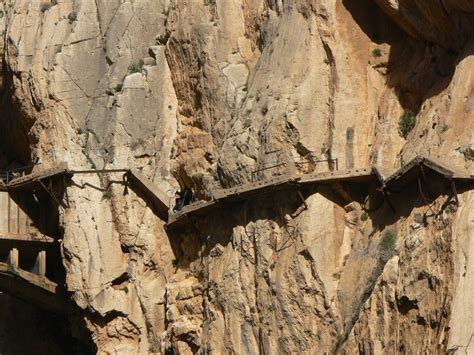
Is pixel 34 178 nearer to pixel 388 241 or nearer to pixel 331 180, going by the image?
pixel 331 180

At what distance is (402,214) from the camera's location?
113ft

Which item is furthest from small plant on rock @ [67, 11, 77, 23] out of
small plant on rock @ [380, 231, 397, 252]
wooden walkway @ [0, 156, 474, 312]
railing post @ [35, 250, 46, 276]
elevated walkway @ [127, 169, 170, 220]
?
small plant on rock @ [380, 231, 397, 252]

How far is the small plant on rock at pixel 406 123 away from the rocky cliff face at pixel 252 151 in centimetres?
22

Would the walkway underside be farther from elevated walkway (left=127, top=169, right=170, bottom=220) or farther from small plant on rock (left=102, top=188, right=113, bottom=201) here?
elevated walkway (left=127, top=169, right=170, bottom=220)

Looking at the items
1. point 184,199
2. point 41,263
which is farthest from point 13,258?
point 184,199

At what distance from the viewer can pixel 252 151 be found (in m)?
38.6

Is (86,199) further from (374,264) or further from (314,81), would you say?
(374,264)

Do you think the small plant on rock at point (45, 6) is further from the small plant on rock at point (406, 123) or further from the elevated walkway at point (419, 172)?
the elevated walkway at point (419, 172)

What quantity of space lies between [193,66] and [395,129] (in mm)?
8087

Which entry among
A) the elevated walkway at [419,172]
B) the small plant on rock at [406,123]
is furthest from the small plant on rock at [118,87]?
the elevated walkway at [419,172]

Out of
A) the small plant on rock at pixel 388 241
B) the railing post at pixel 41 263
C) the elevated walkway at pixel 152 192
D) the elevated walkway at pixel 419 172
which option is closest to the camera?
the elevated walkway at pixel 419 172

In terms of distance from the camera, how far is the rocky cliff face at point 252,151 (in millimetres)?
33531

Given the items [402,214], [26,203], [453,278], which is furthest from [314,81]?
[26,203]

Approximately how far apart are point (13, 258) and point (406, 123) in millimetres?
14375
